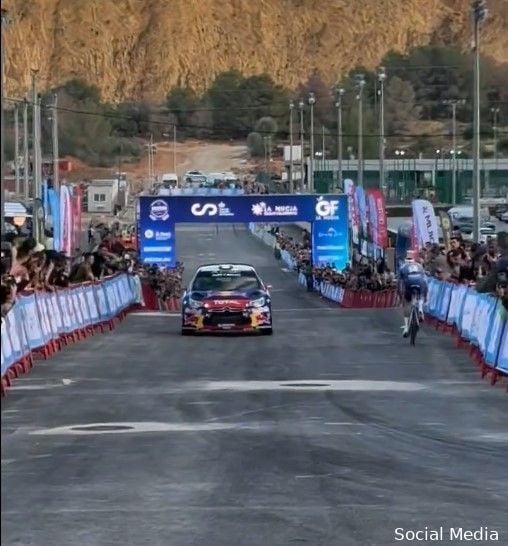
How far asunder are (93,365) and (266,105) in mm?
174706

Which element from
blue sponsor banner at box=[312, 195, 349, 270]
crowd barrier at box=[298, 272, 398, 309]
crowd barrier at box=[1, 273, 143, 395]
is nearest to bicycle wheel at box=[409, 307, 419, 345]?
crowd barrier at box=[1, 273, 143, 395]

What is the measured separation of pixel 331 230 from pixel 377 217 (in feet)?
31.0

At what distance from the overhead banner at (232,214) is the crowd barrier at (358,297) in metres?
2.08

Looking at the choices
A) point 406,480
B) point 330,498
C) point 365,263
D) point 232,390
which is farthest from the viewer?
point 365,263

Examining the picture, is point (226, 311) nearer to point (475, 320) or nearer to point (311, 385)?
point (475, 320)

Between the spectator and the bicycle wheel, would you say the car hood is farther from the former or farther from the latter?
the bicycle wheel

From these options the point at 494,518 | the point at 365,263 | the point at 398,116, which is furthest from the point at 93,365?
the point at 398,116

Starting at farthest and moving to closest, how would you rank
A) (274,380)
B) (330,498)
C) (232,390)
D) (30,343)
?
(30,343) → (274,380) → (232,390) → (330,498)

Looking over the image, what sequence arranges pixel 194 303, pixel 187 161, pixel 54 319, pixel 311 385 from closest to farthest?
pixel 311 385 → pixel 54 319 → pixel 194 303 → pixel 187 161

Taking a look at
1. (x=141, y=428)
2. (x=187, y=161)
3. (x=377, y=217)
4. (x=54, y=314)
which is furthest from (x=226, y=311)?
(x=187, y=161)

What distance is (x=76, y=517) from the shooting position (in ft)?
33.8

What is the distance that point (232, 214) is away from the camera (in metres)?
57.4

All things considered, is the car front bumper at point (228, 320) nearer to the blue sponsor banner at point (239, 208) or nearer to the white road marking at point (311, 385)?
the white road marking at point (311, 385)

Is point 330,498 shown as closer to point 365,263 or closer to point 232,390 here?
point 232,390
